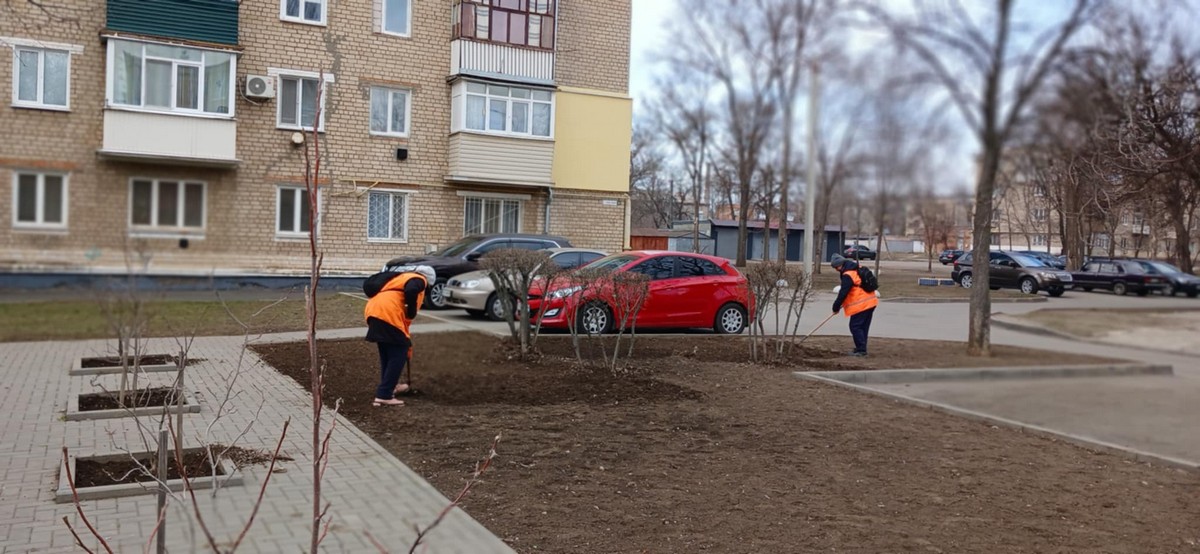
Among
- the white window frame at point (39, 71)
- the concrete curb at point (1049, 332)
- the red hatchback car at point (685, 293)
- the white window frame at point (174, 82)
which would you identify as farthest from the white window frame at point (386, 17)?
the red hatchback car at point (685, 293)

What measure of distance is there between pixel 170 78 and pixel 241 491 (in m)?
3.66

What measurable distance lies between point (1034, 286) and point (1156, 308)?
0.35 metres

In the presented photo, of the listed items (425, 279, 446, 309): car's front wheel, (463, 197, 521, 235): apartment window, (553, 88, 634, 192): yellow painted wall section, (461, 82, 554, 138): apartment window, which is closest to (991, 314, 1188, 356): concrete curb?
(425, 279, 446, 309): car's front wheel

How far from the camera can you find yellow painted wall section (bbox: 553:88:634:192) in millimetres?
25562

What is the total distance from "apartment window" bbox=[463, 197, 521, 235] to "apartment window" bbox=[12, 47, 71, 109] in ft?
63.3

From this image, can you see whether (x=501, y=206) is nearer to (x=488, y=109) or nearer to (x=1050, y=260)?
(x=488, y=109)

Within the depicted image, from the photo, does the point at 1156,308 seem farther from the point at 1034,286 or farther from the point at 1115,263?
the point at 1034,286

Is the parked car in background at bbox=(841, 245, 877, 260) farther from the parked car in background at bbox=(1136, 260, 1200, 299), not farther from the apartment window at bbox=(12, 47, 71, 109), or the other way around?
the apartment window at bbox=(12, 47, 71, 109)

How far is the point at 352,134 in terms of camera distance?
6.92ft

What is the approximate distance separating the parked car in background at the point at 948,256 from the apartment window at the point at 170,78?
1.72m

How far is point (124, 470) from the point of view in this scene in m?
5.53

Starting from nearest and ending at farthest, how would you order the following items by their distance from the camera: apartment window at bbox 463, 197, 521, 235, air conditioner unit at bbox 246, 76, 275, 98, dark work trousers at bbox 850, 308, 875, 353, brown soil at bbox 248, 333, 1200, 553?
1. air conditioner unit at bbox 246, 76, 275, 98
2. brown soil at bbox 248, 333, 1200, 553
3. dark work trousers at bbox 850, 308, 875, 353
4. apartment window at bbox 463, 197, 521, 235

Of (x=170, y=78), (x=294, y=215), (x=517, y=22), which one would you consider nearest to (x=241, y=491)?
(x=170, y=78)

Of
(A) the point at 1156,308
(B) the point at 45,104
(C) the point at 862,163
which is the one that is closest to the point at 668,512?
(A) the point at 1156,308
